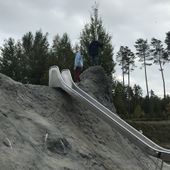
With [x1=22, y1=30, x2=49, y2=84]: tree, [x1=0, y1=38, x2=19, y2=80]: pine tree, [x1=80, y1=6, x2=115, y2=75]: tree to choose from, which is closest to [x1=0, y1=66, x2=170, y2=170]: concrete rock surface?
[x1=80, y1=6, x2=115, y2=75]: tree

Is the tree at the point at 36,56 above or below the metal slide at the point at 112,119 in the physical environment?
above

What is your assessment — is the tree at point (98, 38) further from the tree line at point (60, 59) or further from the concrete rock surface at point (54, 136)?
the concrete rock surface at point (54, 136)

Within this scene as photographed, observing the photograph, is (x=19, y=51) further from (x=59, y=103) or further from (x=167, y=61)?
(x=59, y=103)

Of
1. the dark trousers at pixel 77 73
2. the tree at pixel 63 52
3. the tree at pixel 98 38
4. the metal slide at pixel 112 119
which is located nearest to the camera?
the metal slide at pixel 112 119

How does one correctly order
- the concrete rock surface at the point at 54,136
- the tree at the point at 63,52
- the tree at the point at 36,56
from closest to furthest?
1. the concrete rock surface at the point at 54,136
2. the tree at the point at 63,52
3. the tree at the point at 36,56

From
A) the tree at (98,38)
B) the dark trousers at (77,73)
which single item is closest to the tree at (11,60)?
the tree at (98,38)

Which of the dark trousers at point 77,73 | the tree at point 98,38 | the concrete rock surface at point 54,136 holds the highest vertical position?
the tree at point 98,38

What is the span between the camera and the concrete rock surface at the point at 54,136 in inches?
349

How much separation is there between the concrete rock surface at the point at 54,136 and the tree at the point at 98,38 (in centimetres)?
1830

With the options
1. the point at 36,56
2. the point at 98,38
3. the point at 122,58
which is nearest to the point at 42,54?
the point at 36,56

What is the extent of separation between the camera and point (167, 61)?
243 feet

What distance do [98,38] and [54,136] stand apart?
23695mm

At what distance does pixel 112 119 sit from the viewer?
11359 millimetres

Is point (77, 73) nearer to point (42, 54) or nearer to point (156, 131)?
point (156, 131)
